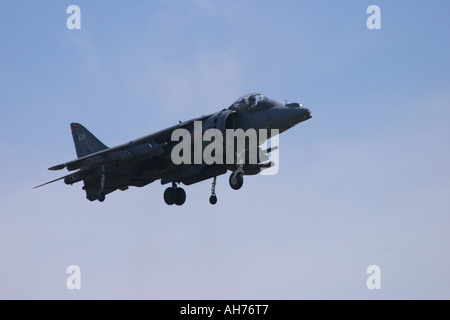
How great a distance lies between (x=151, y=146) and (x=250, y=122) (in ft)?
13.3

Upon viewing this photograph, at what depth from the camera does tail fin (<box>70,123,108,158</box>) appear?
3419 cm

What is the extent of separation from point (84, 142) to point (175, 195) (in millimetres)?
5637

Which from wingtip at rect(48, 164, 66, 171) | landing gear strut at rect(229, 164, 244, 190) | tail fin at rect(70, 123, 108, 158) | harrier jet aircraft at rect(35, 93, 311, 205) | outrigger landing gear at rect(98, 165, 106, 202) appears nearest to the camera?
harrier jet aircraft at rect(35, 93, 311, 205)

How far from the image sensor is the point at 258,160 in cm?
3084

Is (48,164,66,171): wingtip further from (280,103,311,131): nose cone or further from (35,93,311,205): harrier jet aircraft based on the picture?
(280,103,311,131): nose cone

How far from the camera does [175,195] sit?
1239 inches

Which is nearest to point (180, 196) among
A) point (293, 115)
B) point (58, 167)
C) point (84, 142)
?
point (58, 167)

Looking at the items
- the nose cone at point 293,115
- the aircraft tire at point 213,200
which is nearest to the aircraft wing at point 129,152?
the aircraft tire at point 213,200

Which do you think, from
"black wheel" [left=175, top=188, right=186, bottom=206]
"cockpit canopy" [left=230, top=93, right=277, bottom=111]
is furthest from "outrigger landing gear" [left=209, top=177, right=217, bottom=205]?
"cockpit canopy" [left=230, top=93, right=277, bottom=111]

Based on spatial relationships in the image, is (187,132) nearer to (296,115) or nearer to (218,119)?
(218,119)

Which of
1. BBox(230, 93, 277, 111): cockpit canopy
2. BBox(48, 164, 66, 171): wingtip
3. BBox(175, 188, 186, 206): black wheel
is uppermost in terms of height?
BBox(230, 93, 277, 111): cockpit canopy

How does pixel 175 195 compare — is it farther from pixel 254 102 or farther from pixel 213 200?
pixel 254 102

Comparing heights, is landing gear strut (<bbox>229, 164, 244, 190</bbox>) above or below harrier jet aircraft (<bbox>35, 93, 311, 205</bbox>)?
below
